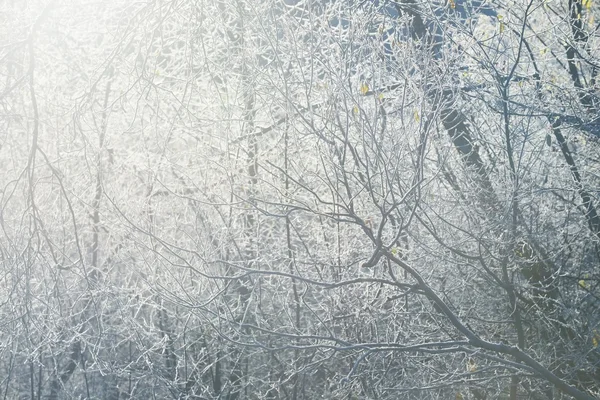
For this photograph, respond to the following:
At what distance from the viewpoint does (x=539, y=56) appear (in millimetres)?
6562

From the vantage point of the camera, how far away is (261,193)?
22.9ft

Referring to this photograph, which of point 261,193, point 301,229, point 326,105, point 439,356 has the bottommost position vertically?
point 439,356

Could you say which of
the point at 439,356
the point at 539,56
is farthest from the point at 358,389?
the point at 539,56

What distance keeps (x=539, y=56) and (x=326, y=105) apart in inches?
105

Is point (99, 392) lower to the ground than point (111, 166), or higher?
lower

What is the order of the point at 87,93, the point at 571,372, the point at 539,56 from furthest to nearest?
the point at 539,56
the point at 571,372
the point at 87,93

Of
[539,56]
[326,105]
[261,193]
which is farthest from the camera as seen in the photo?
[261,193]

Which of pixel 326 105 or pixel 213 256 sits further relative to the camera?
pixel 213 256

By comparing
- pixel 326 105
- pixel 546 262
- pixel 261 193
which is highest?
pixel 326 105

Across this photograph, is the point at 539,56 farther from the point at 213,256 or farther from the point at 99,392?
the point at 99,392

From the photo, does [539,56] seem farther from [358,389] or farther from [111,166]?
[111,166]

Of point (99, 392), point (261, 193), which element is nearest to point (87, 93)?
point (261, 193)

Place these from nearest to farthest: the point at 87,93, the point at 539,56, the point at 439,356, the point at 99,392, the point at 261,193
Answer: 1. the point at 87,93
2. the point at 439,356
3. the point at 539,56
4. the point at 261,193
5. the point at 99,392

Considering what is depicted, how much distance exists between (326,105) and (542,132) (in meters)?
2.31
